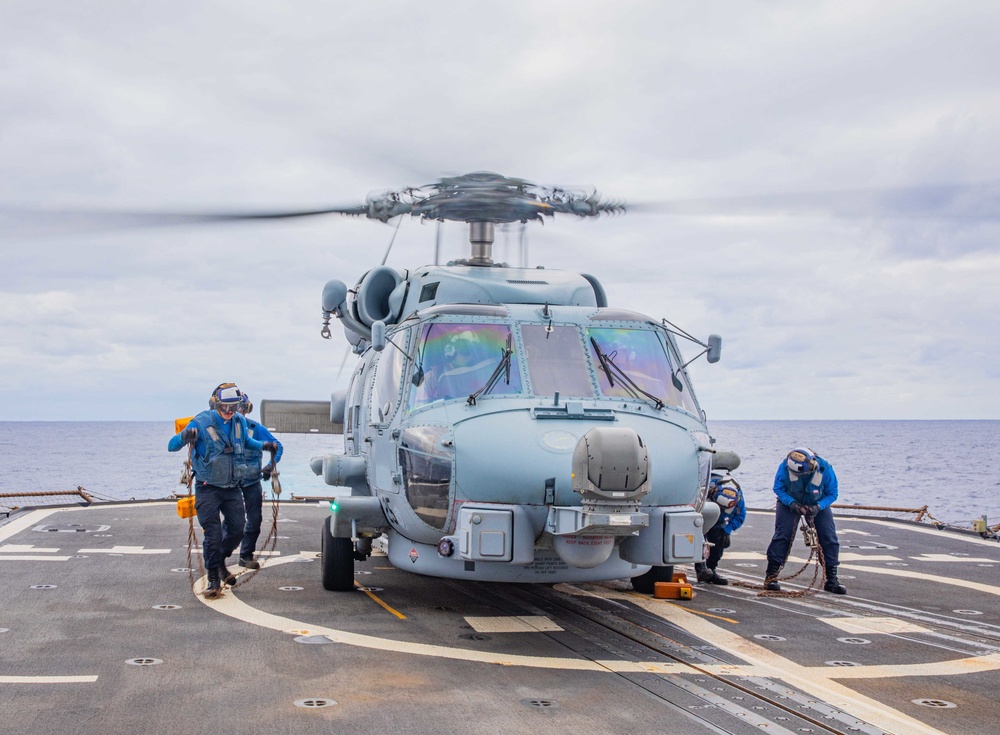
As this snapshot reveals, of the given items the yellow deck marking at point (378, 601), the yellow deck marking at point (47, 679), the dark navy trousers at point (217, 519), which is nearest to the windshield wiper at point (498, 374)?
the yellow deck marking at point (378, 601)

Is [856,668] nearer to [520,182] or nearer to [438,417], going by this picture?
[438,417]

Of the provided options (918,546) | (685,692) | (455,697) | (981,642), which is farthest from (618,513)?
(918,546)

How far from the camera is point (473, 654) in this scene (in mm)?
7516

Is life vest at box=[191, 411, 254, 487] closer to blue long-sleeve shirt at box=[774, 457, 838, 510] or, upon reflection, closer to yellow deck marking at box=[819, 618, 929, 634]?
yellow deck marking at box=[819, 618, 929, 634]

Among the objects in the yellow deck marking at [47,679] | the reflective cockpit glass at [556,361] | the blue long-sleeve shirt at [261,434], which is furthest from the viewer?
the blue long-sleeve shirt at [261,434]

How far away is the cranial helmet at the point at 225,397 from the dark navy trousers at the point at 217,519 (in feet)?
2.52

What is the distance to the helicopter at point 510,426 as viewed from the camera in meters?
7.64

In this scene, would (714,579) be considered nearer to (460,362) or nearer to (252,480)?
(460,362)

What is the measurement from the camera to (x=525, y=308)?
31.3 feet

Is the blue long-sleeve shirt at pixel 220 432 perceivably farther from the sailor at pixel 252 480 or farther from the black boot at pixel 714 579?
the black boot at pixel 714 579

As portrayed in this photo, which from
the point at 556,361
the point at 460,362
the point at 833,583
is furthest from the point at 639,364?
the point at 833,583

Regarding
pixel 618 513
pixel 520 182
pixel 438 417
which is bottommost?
pixel 618 513

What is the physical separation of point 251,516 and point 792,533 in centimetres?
596

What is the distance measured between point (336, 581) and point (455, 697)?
4.11m
